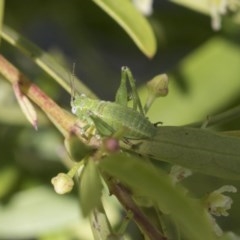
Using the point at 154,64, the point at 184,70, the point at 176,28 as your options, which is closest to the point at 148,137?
the point at 184,70

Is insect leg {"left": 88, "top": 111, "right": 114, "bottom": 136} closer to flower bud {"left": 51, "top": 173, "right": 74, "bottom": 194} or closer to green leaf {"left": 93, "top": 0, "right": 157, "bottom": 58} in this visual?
flower bud {"left": 51, "top": 173, "right": 74, "bottom": 194}

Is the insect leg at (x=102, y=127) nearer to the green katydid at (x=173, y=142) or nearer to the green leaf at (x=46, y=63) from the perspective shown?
the green katydid at (x=173, y=142)

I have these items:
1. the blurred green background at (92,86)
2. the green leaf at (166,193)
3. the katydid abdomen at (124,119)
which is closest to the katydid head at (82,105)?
the katydid abdomen at (124,119)

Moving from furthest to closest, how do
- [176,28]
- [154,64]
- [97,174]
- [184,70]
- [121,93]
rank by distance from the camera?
[154,64] < [176,28] < [184,70] < [121,93] < [97,174]

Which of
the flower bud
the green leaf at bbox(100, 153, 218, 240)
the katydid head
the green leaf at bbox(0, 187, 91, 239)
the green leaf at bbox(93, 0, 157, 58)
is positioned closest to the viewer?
the green leaf at bbox(100, 153, 218, 240)

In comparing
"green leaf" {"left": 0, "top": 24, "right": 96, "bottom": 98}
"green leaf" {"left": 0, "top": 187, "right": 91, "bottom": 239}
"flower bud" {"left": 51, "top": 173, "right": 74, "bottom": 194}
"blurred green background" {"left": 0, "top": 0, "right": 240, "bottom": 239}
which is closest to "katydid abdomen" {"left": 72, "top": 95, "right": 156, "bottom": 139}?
"flower bud" {"left": 51, "top": 173, "right": 74, "bottom": 194}

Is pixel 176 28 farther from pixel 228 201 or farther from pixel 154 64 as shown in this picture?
pixel 228 201
